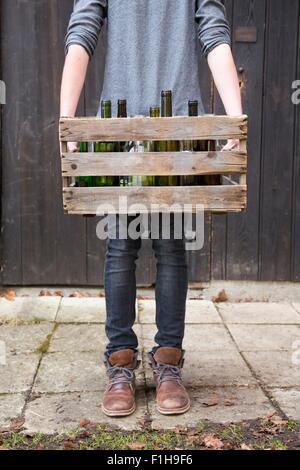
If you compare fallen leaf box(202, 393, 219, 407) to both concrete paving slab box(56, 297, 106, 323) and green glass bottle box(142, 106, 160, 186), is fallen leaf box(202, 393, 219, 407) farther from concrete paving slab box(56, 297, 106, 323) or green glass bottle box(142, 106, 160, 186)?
concrete paving slab box(56, 297, 106, 323)

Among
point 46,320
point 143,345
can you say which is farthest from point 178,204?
point 46,320

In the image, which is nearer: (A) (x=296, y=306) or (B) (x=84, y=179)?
(B) (x=84, y=179)

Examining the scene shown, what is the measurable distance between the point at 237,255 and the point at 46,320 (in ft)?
4.42

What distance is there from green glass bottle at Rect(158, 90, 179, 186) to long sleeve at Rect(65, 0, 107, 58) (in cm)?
37

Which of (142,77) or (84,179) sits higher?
(142,77)

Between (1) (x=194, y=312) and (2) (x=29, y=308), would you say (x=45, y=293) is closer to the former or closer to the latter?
(2) (x=29, y=308)

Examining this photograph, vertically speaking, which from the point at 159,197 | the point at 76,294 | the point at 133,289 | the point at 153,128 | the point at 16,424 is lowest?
the point at 16,424

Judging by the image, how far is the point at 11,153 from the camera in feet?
14.1

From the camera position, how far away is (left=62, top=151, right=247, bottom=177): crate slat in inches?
91.6

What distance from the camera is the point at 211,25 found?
8.21 feet

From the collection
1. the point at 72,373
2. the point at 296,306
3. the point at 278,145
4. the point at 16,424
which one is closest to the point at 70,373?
the point at 72,373

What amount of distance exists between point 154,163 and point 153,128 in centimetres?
12

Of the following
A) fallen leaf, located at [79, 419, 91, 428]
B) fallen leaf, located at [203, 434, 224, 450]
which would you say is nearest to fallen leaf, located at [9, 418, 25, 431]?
fallen leaf, located at [79, 419, 91, 428]

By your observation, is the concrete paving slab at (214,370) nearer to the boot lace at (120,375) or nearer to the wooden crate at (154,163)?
the boot lace at (120,375)
